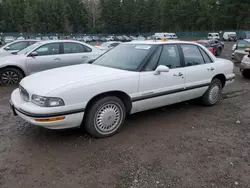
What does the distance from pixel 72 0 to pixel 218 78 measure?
8263 centimetres

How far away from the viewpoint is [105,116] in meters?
3.65

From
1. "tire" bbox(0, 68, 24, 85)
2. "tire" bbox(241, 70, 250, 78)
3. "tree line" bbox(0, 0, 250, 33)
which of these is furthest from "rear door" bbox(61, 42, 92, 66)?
"tree line" bbox(0, 0, 250, 33)

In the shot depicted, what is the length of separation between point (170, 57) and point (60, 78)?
2.11m

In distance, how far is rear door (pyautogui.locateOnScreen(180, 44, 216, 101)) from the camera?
15.1ft

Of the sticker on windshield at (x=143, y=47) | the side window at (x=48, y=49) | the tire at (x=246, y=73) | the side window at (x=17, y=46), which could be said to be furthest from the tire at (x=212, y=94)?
the side window at (x=17, y=46)

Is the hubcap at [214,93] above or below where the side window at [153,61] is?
below

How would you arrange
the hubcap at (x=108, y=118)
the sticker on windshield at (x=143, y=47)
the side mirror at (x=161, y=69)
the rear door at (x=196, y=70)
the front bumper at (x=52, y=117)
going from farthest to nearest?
the rear door at (x=196, y=70)
the sticker on windshield at (x=143, y=47)
the side mirror at (x=161, y=69)
the hubcap at (x=108, y=118)
the front bumper at (x=52, y=117)

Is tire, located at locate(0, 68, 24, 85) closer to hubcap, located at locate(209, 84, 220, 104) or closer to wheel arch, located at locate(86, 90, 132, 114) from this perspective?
wheel arch, located at locate(86, 90, 132, 114)

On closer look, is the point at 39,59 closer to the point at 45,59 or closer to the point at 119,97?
the point at 45,59

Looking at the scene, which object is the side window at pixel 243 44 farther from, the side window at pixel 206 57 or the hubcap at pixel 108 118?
the hubcap at pixel 108 118

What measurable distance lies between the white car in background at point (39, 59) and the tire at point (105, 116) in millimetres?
3676

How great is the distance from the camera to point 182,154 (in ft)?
10.9

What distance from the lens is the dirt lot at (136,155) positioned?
2.75 m

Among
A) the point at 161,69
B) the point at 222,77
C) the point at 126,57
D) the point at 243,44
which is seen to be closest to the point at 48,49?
the point at 126,57
